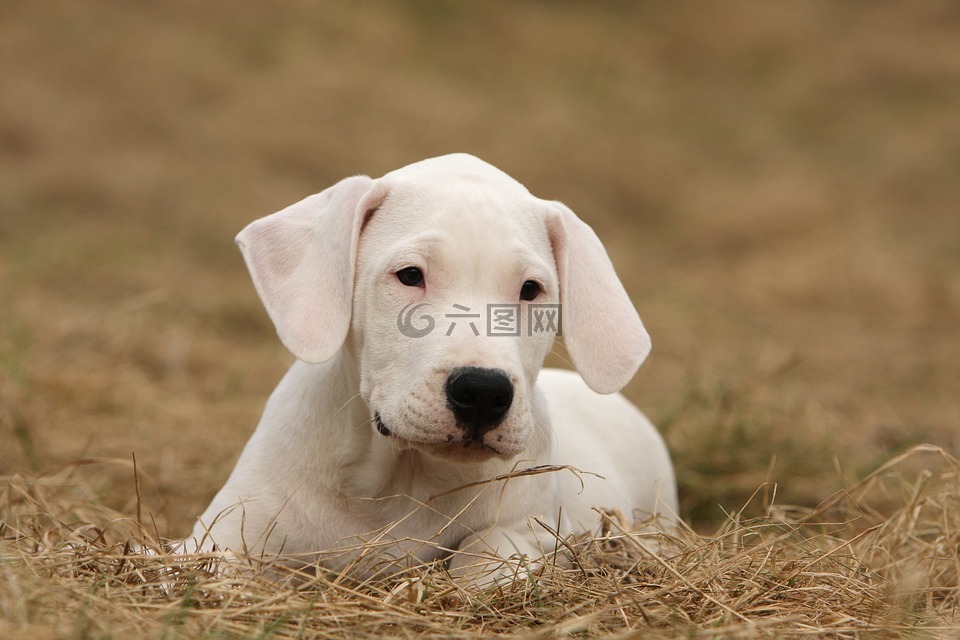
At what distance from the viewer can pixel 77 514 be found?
433cm

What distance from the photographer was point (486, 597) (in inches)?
126

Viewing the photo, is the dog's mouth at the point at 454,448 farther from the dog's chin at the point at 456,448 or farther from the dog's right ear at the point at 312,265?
the dog's right ear at the point at 312,265

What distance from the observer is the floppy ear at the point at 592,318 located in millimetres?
3689

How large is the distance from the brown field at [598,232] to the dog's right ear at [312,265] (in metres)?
0.79

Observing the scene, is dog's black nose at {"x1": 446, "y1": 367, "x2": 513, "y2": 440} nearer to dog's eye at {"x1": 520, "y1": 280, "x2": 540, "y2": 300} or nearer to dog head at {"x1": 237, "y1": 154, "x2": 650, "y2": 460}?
dog head at {"x1": 237, "y1": 154, "x2": 650, "y2": 460}

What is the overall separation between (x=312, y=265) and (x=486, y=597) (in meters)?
1.19

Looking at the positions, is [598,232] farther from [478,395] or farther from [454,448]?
[478,395]

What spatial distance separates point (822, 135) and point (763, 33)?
2586 mm

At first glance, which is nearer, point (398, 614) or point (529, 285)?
point (398, 614)

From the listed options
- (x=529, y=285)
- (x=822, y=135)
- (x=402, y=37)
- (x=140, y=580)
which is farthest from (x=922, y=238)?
(x=140, y=580)

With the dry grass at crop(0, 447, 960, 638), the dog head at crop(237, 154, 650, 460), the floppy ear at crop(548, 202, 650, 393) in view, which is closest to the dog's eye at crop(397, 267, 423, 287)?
the dog head at crop(237, 154, 650, 460)

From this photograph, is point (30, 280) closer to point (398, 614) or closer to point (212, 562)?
point (212, 562)

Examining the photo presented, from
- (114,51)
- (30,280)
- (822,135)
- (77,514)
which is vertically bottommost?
(77,514)

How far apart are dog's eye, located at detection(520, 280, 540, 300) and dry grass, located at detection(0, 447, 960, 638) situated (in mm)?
848
